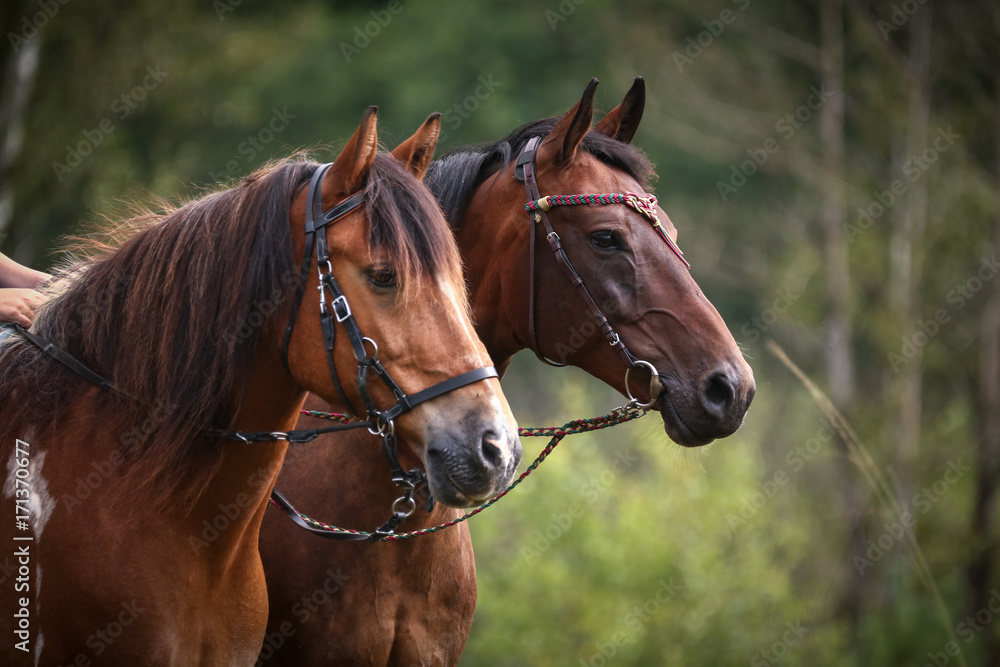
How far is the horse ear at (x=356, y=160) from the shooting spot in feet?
9.99

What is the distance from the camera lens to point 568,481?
11.6m

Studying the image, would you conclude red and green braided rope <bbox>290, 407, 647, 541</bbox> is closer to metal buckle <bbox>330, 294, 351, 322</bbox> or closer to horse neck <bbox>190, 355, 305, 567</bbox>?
horse neck <bbox>190, 355, 305, 567</bbox>

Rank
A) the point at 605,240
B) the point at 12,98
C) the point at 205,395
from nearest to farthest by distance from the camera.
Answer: the point at 205,395, the point at 605,240, the point at 12,98

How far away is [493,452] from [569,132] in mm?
1850

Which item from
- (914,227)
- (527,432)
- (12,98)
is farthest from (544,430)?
(914,227)

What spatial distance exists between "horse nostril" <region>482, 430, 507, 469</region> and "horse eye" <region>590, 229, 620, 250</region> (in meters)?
1.44

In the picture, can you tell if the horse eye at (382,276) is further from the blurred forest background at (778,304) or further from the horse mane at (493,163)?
the blurred forest background at (778,304)

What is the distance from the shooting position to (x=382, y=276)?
2961 millimetres

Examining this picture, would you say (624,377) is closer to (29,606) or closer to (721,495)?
(29,606)

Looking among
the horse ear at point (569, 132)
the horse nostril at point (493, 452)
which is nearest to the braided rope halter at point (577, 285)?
the horse ear at point (569, 132)

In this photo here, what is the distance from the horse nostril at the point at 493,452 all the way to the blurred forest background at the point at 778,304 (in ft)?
20.5

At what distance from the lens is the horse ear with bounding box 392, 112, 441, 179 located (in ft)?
11.3

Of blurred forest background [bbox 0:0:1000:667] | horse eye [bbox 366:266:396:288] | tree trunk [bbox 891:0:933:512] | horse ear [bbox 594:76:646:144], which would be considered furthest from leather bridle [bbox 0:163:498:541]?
tree trunk [bbox 891:0:933:512]

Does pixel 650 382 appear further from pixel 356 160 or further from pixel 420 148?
pixel 356 160
